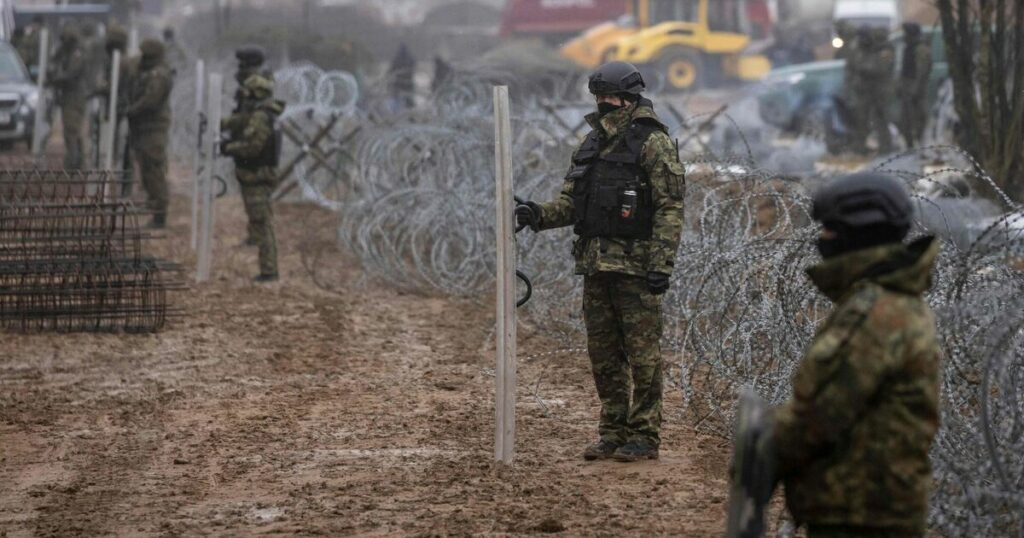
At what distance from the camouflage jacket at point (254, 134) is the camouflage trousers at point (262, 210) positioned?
97mm

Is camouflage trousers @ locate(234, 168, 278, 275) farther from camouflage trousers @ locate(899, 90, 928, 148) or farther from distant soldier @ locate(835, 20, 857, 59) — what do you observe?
distant soldier @ locate(835, 20, 857, 59)

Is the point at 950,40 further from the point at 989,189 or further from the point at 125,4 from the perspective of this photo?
the point at 125,4

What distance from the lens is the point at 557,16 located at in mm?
46750

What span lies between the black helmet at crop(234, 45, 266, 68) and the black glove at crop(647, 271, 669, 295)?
7.24m

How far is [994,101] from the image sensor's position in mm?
12508

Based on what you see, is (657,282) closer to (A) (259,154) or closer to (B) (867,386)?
(B) (867,386)

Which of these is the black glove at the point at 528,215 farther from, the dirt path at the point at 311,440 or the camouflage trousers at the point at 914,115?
the camouflage trousers at the point at 914,115

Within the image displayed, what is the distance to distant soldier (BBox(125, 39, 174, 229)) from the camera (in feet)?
51.5

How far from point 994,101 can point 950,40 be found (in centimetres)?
85

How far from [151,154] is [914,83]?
9966 mm

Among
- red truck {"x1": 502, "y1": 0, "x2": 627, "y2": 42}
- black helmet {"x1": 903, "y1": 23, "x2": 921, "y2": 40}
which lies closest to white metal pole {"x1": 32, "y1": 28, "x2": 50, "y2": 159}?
black helmet {"x1": 903, "y1": 23, "x2": 921, "y2": 40}

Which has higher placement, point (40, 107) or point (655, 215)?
point (40, 107)

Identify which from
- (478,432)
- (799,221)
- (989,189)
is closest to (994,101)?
(989,189)

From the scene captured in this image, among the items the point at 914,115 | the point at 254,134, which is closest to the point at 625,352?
the point at 254,134
